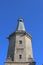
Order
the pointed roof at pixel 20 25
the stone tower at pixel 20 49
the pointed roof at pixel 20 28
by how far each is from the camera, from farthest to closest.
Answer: the pointed roof at pixel 20 25, the pointed roof at pixel 20 28, the stone tower at pixel 20 49

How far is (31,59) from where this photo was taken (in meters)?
37.8

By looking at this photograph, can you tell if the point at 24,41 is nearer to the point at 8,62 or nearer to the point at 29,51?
the point at 29,51

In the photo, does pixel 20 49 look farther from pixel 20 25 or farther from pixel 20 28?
pixel 20 25

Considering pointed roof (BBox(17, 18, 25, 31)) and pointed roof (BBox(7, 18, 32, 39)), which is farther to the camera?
pointed roof (BBox(17, 18, 25, 31))

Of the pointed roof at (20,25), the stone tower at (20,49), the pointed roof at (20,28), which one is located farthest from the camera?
the pointed roof at (20,25)

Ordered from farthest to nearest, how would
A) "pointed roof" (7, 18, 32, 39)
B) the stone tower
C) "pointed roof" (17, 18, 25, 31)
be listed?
"pointed roof" (17, 18, 25, 31)
"pointed roof" (7, 18, 32, 39)
the stone tower

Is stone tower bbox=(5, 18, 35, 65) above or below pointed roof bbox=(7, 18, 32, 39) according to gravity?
below

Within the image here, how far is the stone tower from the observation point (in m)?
37.5

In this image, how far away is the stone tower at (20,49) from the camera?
1477 inches

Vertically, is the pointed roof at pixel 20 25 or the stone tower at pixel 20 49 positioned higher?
the pointed roof at pixel 20 25

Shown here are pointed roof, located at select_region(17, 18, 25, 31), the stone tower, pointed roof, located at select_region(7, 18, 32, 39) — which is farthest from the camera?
pointed roof, located at select_region(17, 18, 25, 31)

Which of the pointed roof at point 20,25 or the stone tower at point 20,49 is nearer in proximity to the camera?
the stone tower at point 20,49

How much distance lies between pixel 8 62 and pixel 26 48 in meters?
4.48

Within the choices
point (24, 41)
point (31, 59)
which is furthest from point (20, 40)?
point (31, 59)
